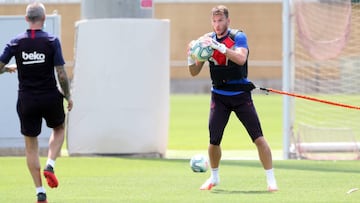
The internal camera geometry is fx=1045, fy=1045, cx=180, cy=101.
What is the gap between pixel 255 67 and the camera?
141 ft

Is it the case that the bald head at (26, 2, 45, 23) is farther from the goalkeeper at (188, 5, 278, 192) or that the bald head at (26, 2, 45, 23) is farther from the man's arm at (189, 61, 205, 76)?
the man's arm at (189, 61, 205, 76)

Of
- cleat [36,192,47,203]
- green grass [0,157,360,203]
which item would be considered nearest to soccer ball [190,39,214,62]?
green grass [0,157,360,203]

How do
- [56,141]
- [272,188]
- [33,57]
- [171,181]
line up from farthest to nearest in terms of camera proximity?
[171,181], [272,188], [56,141], [33,57]

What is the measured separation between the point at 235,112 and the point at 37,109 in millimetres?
2254

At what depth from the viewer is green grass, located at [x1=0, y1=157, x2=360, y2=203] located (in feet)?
33.6

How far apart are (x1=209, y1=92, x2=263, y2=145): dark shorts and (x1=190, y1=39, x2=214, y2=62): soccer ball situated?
0.66m

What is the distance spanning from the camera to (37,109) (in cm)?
964

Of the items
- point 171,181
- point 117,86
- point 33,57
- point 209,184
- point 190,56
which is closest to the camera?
point 33,57

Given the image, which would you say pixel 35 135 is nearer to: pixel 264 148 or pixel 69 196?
pixel 69 196

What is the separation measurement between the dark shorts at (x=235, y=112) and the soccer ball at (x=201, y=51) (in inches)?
26.0

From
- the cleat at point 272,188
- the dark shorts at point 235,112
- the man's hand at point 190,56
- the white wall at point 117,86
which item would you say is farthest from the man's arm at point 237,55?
the white wall at point 117,86

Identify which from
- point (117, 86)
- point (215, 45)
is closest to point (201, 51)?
point (215, 45)

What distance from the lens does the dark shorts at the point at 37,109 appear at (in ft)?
31.5

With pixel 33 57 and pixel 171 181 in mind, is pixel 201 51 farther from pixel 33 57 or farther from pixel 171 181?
pixel 171 181
